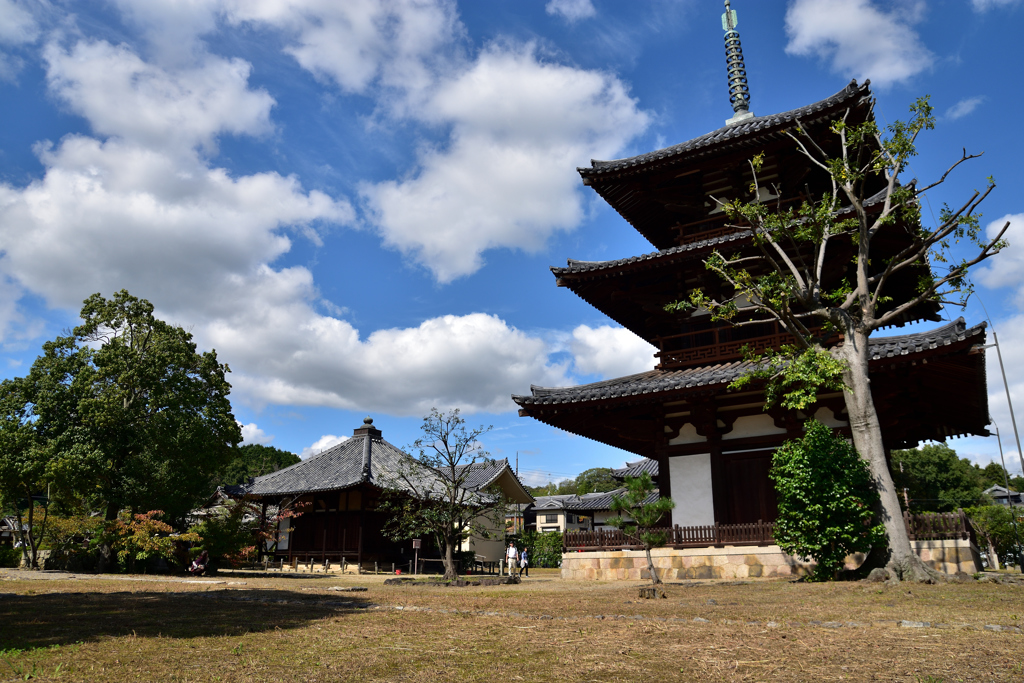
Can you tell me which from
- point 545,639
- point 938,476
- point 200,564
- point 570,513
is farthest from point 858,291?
point 938,476

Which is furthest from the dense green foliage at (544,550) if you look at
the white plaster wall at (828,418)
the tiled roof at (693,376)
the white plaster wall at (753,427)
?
the white plaster wall at (828,418)

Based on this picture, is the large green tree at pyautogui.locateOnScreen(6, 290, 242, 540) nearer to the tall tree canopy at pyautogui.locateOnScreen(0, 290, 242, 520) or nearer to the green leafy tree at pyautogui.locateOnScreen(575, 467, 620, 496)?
the tall tree canopy at pyautogui.locateOnScreen(0, 290, 242, 520)

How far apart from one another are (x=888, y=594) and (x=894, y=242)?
8.63 m

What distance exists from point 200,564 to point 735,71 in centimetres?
2447

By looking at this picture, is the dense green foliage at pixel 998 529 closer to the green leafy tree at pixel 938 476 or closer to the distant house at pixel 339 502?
the green leafy tree at pixel 938 476

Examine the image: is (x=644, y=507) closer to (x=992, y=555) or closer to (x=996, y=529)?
(x=996, y=529)

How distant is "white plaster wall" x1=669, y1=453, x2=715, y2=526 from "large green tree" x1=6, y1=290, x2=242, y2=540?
57.3ft

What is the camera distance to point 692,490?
623 inches

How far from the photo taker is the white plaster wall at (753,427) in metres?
Result: 15.4

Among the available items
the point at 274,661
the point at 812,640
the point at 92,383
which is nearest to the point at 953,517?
the point at 812,640

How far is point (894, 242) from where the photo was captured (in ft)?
47.3

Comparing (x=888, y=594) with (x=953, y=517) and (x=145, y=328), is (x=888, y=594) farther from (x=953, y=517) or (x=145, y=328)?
(x=145, y=328)

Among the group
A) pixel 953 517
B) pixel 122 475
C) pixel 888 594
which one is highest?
pixel 122 475

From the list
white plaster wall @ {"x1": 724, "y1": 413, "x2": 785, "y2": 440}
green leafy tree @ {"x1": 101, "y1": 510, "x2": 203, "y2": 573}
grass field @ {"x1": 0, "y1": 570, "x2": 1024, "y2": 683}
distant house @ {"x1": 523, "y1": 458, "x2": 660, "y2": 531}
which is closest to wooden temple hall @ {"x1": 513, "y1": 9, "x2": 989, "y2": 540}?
white plaster wall @ {"x1": 724, "y1": 413, "x2": 785, "y2": 440}
